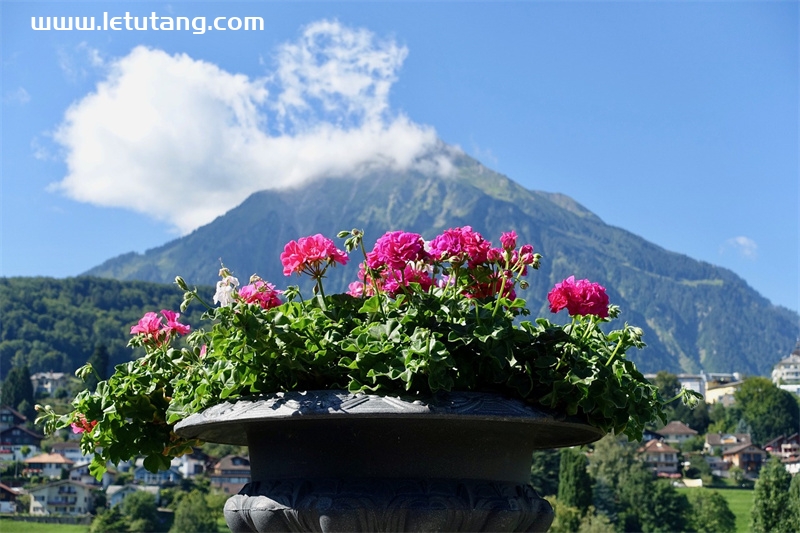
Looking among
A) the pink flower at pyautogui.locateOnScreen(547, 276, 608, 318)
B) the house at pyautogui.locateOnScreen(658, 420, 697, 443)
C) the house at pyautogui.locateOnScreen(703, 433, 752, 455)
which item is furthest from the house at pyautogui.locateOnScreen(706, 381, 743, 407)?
the pink flower at pyautogui.locateOnScreen(547, 276, 608, 318)

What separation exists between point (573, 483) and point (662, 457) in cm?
3200

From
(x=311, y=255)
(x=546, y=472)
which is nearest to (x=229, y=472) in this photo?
(x=546, y=472)

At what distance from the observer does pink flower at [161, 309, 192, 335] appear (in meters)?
2.85

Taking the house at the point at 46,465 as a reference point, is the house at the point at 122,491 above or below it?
below

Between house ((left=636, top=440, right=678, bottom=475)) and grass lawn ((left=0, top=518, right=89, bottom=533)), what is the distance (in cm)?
4417

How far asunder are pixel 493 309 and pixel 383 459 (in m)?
0.44

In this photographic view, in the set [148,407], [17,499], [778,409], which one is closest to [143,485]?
[17,499]

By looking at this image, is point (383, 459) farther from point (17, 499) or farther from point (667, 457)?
point (667, 457)

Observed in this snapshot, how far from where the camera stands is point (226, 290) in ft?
8.38

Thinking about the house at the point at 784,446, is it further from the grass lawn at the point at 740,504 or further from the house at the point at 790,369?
the house at the point at 790,369

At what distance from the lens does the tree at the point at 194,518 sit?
5566cm

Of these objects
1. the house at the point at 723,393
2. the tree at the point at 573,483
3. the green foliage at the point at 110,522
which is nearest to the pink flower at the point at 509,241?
the tree at the point at 573,483

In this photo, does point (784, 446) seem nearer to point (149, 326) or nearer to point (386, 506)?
point (149, 326)

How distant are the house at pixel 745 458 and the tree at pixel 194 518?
4686cm
